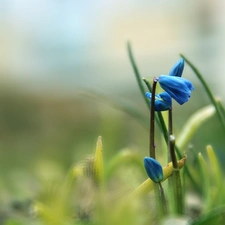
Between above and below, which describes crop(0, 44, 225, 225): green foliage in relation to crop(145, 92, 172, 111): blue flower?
below

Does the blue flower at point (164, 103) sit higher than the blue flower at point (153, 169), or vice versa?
the blue flower at point (164, 103)

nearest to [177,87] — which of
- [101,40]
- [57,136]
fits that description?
[57,136]

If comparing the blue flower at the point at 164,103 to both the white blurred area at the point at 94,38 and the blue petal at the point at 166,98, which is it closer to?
the blue petal at the point at 166,98

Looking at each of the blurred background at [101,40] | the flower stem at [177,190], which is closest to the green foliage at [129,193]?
the flower stem at [177,190]

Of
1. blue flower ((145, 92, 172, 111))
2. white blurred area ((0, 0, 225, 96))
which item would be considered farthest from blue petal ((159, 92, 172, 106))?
white blurred area ((0, 0, 225, 96))

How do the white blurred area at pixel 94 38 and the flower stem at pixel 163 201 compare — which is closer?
the flower stem at pixel 163 201

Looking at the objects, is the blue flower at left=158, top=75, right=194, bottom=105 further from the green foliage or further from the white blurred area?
the white blurred area
